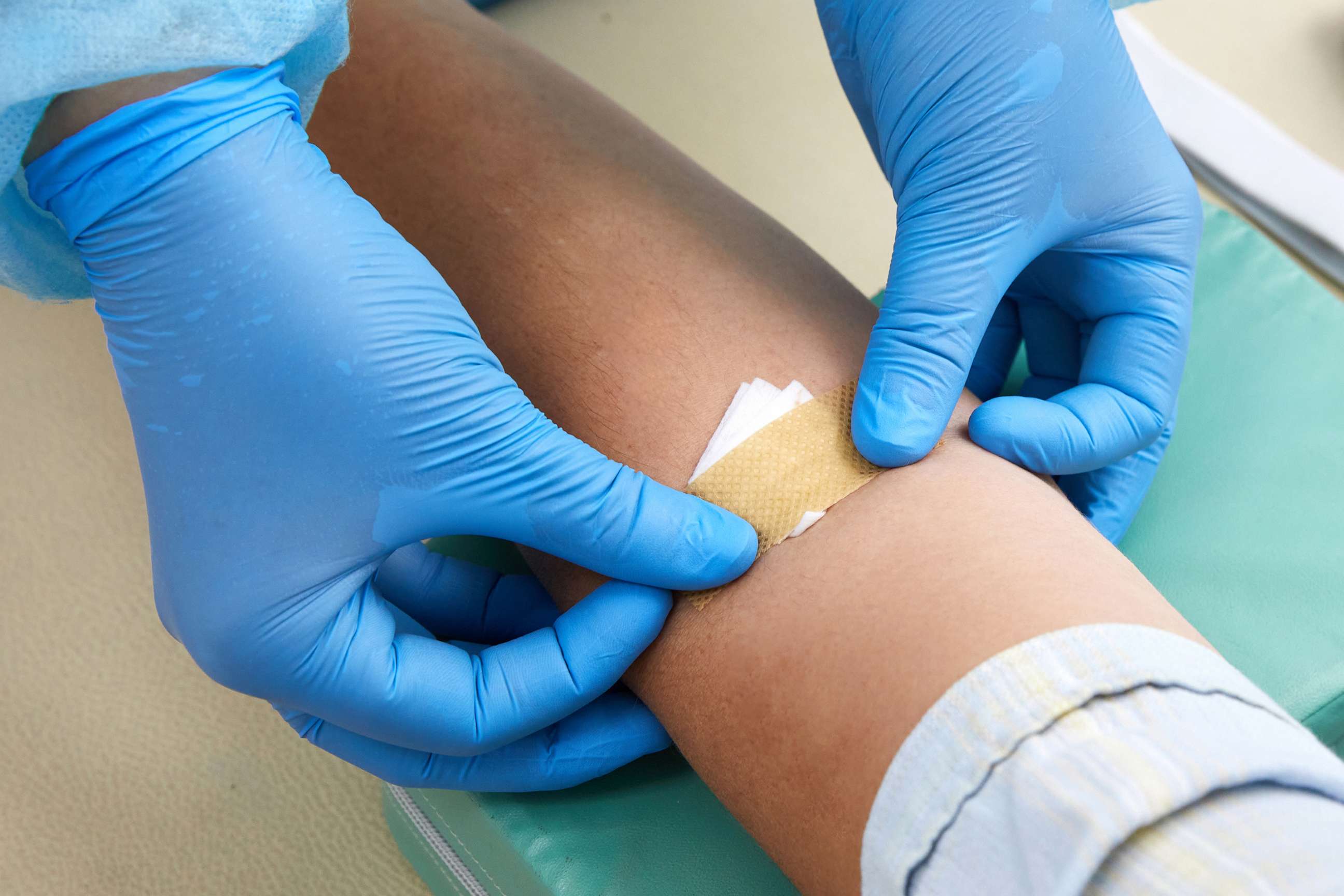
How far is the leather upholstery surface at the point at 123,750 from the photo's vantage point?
153 centimetres

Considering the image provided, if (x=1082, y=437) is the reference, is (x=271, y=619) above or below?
below

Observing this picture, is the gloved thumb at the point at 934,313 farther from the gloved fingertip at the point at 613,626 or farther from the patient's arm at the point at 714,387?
the gloved fingertip at the point at 613,626

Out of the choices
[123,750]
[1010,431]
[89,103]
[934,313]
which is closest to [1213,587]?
[1010,431]

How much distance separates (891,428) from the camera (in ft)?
3.28

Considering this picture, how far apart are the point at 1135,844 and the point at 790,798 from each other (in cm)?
33

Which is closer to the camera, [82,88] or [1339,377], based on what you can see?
[82,88]

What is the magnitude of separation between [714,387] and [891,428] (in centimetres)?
21

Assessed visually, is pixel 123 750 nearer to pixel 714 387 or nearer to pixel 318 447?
pixel 318 447

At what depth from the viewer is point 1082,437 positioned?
3.69 feet

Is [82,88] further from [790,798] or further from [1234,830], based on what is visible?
[1234,830]

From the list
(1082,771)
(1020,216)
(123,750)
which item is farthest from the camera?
(123,750)

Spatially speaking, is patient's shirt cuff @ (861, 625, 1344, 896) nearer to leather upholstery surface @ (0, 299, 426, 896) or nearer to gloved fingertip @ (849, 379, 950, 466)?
→ gloved fingertip @ (849, 379, 950, 466)

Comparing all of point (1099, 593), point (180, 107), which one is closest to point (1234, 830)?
→ point (1099, 593)

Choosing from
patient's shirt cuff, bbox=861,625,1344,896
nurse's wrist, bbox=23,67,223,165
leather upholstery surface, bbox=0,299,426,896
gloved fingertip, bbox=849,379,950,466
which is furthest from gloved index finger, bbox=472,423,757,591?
leather upholstery surface, bbox=0,299,426,896
